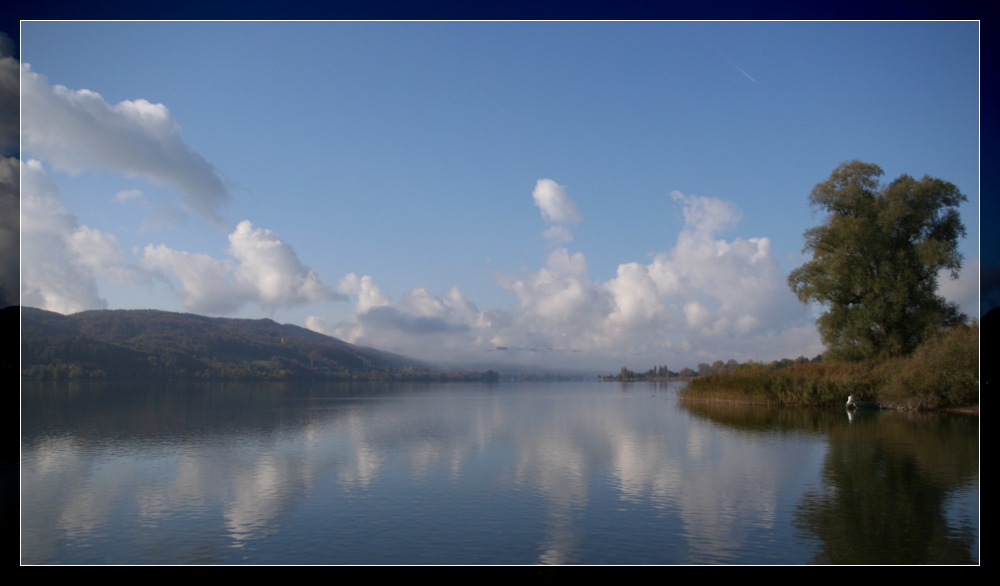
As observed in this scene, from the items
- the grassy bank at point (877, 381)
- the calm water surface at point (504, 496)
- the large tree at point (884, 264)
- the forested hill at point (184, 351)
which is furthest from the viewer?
the forested hill at point (184, 351)

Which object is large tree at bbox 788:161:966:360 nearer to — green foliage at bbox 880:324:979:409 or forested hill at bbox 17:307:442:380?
green foliage at bbox 880:324:979:409

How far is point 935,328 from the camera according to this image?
3028cm

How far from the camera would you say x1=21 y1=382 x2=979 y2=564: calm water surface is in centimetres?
804

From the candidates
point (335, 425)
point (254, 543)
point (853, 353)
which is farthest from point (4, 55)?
point (853, 353)

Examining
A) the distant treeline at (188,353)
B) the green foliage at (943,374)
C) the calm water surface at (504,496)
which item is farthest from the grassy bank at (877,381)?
the distant treeline at (188,353)

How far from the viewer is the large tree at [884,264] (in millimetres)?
31391

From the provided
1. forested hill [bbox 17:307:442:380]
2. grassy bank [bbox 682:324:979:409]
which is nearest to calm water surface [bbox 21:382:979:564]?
grassy bank [bbox 682:324:979:409]

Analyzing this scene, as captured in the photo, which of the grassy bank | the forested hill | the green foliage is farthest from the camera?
the forested hill

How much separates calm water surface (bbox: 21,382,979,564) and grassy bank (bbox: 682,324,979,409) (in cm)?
440

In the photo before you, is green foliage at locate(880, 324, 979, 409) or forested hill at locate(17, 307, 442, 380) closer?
green foliage at locate(880, 324, 979, 409)

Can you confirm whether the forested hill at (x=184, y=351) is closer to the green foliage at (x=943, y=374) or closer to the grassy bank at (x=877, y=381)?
the grassy bank at (x=877, y=381)

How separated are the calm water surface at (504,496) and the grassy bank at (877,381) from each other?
4.40 m

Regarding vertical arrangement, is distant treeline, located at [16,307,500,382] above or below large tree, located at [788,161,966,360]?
below

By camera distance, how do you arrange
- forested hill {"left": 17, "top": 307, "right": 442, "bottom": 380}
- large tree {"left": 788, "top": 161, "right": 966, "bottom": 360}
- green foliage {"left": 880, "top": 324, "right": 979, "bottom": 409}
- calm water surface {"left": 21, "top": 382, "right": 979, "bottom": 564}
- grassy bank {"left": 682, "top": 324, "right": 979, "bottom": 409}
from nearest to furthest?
1. calm water surface {"left": 21, "top": 382, "right": 979, "bottom": 564}
2. green foliage {"left": 880, "top": 324, "right": 979, "bottom": 409}
3. grassy bank {"left": 682, "top": 324, "right": 979, "bottom": 409}
4. large tree {"left": 788, "top": 161, "right": 966, "bottom": 360}
5. forested hill {"left": 17, "top": 307, "right": 442, "bottom": 380}
